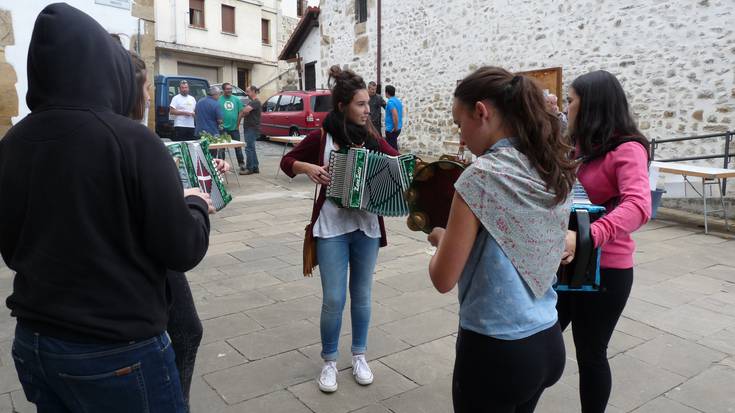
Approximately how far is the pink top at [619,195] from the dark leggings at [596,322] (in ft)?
0.27

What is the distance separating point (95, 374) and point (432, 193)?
3.75 feet

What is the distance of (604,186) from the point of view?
7.55 feet

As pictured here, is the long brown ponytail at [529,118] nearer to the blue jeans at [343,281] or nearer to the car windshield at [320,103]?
the blue jeans at [343,281]

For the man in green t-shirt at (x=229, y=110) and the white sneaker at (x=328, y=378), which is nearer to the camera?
the white sneaker at (x=328, y=378)

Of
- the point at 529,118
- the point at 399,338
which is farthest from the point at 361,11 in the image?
the point at 529,118

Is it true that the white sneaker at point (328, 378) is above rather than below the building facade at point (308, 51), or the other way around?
below

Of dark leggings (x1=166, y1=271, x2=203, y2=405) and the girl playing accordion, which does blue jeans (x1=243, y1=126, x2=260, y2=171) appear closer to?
the girl playing accordion

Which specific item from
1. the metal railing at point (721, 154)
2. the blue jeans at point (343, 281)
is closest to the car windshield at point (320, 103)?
the metal railing at point (721, 154)

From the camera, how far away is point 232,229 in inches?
273

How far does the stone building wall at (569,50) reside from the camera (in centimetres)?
839

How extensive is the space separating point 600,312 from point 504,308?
866 millimetres

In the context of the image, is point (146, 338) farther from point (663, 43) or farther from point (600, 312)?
point (663, 43)

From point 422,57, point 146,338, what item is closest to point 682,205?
point 422,57

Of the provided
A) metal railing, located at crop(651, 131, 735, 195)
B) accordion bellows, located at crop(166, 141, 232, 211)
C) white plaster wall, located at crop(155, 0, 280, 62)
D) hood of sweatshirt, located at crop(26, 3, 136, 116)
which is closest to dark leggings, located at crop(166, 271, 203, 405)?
accordion bellows, located at crop(166, 141, 232, 211)
